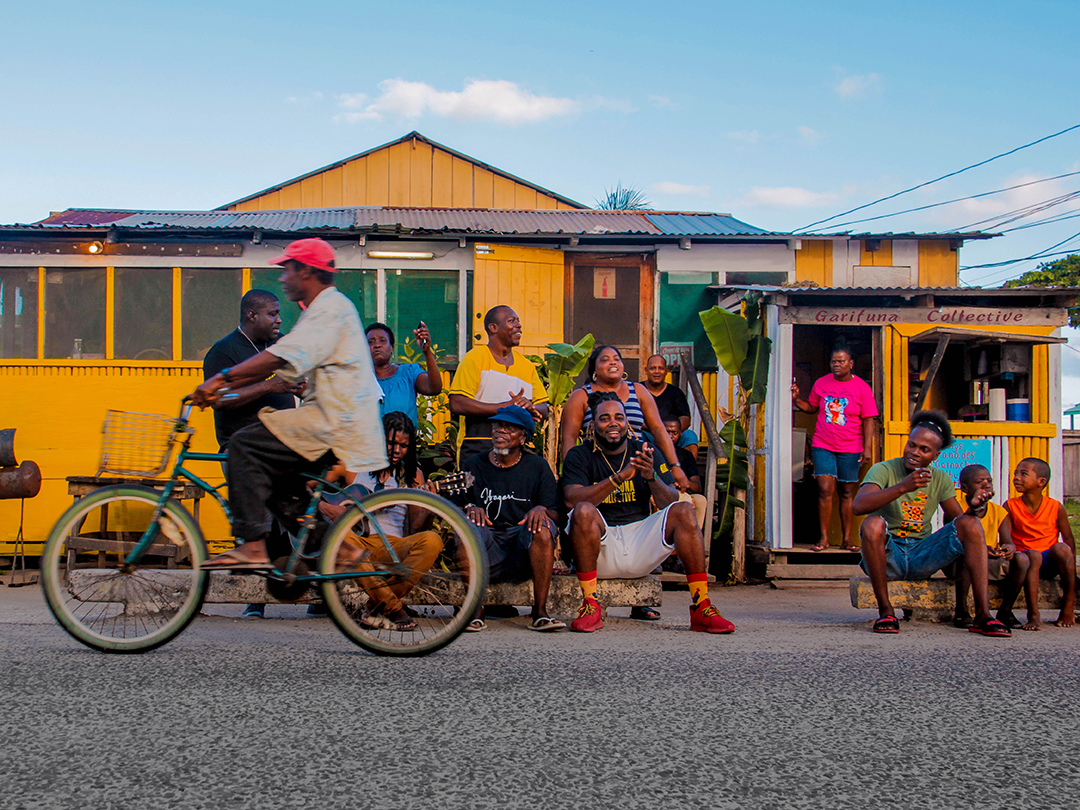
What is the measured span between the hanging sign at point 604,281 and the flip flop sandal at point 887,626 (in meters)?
7.20

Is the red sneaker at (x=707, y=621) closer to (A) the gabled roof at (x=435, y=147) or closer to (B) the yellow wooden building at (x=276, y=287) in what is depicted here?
(B) the yellow wooden building at (x=276, y=287)

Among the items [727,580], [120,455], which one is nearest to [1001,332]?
[727,580]

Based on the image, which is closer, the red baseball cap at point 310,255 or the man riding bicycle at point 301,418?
the man riding bicycle at point 301,418

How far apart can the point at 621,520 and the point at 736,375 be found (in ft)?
14.4

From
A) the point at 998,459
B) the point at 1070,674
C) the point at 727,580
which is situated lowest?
the point at 727,580

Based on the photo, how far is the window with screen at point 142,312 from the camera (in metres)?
11.5

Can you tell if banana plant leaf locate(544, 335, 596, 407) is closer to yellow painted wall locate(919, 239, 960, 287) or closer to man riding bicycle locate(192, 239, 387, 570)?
man riding bicycle locate(192, 239, 387, 570)

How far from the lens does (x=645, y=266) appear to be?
12.4 m

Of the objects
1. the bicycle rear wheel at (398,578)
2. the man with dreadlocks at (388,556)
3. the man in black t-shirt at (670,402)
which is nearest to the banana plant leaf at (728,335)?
the man in black t-shirt at (670,402)

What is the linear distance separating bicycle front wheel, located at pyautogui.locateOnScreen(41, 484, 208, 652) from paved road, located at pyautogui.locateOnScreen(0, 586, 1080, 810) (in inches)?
5.9

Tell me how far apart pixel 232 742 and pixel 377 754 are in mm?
479

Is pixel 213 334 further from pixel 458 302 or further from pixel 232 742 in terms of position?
pixel 232 742

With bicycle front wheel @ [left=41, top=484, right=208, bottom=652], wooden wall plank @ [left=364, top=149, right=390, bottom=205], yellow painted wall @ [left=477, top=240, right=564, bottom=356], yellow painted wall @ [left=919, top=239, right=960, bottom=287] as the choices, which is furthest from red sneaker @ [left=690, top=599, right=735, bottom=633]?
wooden wall plank @ [left=364, top=149, right=390, bottom=205]

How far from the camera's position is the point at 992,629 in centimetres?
567
